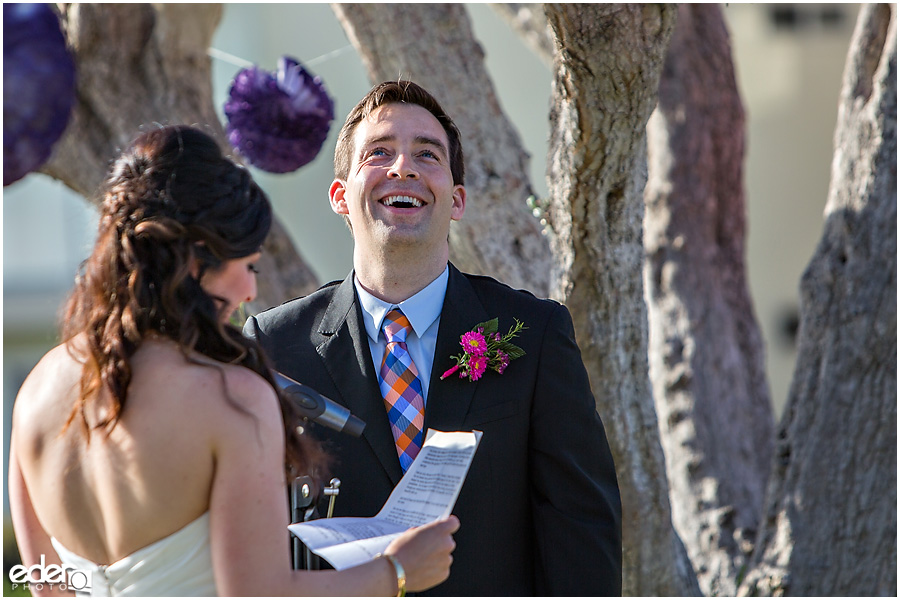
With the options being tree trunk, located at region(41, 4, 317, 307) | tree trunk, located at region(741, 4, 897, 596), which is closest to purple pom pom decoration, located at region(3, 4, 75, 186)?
tree trunk, located at region(41, 4, 317, 307)

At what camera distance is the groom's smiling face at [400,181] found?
7.49 ft

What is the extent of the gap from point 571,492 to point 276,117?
78.8 inches

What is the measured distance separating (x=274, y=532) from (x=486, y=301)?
3.34 feet

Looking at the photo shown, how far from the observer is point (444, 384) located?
6.98ft

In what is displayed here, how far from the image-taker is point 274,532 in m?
1.46

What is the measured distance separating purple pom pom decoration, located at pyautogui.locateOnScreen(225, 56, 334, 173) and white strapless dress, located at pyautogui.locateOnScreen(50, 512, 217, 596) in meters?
2.15

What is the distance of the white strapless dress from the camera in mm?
1470

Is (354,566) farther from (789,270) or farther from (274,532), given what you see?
(789,270)

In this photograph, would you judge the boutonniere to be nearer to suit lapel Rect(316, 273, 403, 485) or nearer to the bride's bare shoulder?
suit lapel Rect(316, 273, 403, 485)

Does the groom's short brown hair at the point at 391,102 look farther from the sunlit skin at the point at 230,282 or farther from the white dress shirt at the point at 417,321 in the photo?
the sunlit skin at the point at 230,282

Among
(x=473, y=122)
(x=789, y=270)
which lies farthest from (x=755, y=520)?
(x=789, y=270)

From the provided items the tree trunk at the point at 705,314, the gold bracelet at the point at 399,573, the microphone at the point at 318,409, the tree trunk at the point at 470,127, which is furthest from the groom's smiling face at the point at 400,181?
the tree trunk at the point at 705,314

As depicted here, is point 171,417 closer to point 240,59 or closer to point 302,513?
point 302,513

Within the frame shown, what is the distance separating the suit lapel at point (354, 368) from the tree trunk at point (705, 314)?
2.12 meters
